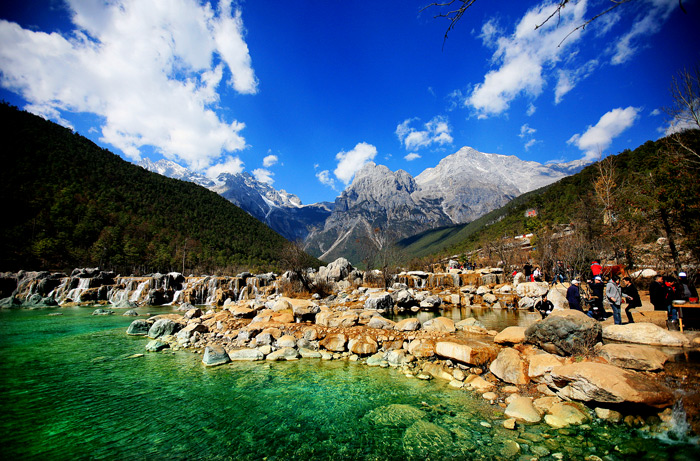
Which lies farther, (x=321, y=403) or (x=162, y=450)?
(x=321, y=403)

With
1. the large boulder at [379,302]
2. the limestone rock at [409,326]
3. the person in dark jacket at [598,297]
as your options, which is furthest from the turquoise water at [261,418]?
the large boulder at [379,302]

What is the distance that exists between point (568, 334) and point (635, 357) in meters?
1.66

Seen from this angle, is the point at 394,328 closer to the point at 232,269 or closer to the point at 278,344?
the point at 278,344

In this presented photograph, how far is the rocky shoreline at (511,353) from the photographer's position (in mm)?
5621

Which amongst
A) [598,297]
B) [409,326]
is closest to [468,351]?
[409,326]

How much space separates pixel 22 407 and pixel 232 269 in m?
75.3

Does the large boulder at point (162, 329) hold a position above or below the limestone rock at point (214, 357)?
above

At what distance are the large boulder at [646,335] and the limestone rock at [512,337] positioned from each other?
267cm

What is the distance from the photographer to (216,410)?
6.92 m

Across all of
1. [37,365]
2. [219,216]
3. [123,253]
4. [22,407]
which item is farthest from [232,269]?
[22,407]

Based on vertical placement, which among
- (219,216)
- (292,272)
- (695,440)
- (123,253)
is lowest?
(695,440)

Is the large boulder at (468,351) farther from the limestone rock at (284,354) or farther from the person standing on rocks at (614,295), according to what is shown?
the limestone rock at (284,354)

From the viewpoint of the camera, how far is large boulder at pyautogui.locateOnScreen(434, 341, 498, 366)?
9.05 m

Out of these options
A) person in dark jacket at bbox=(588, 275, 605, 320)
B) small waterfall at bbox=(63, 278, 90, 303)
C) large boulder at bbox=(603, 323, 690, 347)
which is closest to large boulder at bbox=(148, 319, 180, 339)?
large boulder at bbox=(603, 323, 690, 347)
